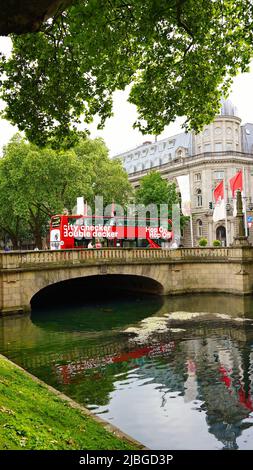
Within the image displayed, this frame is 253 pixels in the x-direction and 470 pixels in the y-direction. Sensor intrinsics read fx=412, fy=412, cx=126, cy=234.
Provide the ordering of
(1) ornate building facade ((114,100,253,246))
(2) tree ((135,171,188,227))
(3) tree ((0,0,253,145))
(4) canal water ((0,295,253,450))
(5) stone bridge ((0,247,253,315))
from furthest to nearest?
(1) ornate building facade ((114,100,253,246)), (2) tree ((135,171,188,227)), (5) stone bridge ((0,247,253,315)), (3) tree ((0,0,253,145)), (4) canal water ((0,295,253,450))

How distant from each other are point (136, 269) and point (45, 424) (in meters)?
24.5

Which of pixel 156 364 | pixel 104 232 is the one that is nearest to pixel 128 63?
pixel 156 364

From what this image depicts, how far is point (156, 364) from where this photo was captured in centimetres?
1545

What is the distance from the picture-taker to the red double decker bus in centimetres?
3403

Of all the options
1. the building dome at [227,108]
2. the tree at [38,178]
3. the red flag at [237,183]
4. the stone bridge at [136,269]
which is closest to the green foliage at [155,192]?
the tree at [38,178]

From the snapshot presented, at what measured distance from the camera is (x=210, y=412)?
35.8 ft

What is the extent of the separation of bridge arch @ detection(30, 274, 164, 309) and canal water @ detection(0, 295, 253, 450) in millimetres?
6453

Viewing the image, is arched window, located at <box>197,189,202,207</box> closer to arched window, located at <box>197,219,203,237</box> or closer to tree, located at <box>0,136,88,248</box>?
arched window, located at <box>197,219,203,237</box>

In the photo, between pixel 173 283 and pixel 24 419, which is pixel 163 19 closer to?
pixel 24 419

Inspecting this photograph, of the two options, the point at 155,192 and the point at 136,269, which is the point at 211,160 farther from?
the point at 136,269

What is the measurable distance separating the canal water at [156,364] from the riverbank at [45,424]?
1.54 meters

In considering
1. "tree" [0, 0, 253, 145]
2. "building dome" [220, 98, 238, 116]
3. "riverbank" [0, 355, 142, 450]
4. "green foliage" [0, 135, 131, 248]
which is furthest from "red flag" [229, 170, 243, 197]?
"building dome" [220, 98, 238, 116]

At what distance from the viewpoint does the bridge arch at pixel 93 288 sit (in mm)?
34906

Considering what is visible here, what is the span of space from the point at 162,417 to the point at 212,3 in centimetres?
1219
